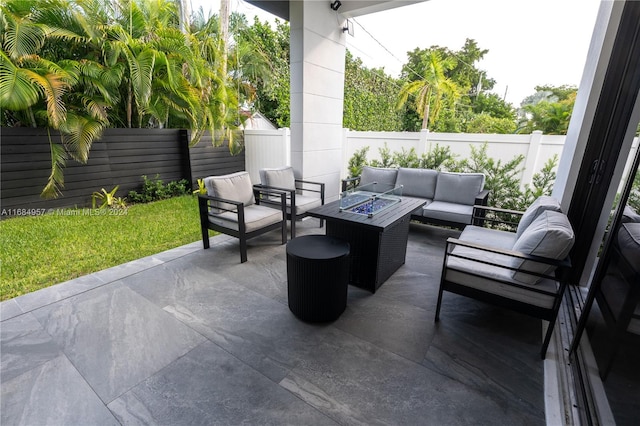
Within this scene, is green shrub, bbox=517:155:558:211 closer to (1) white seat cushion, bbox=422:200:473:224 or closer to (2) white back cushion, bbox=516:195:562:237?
(1) white seat cushion, bbox=422:200:473:224

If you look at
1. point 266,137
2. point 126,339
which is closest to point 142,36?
point 266,137

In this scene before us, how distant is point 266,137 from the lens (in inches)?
258

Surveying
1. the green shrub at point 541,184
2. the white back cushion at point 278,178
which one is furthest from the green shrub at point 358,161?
the green shrub at point 541,184

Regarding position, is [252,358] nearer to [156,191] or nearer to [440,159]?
[440,159]

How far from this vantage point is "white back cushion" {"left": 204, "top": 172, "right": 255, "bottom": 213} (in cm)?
332

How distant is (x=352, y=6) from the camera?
14.4 ft

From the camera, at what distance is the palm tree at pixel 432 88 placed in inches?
313

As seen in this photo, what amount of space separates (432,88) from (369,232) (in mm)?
7736

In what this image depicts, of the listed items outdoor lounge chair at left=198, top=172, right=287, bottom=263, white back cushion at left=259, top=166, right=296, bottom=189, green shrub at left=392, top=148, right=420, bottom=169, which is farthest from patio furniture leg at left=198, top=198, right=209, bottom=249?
green shrub at left=392, top=148, right=420, bottom=169

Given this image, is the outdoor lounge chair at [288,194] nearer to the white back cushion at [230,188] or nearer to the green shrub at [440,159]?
the white back cushion at [230,188]

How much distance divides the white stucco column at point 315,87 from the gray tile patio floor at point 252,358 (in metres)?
2.47

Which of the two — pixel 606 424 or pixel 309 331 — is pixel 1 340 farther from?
pixel 606 424

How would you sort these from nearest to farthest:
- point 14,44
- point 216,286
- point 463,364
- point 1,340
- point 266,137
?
1. point 463,364
2. point 1,340
3. point 216,286
4. point 14,44
5. point 266,137

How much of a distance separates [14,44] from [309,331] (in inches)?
205
